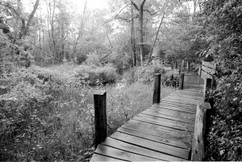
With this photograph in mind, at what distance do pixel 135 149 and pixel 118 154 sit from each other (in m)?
0.30

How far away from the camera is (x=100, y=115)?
2357 millimetres

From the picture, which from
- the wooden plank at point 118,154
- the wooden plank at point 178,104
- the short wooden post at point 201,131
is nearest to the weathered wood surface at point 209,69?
the wooden plank at point 178,104

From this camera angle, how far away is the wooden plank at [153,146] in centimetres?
220

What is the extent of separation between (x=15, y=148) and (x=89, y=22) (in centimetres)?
2091

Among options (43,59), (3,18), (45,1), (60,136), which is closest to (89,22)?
(45,1)

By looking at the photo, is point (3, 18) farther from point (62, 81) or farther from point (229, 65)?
point (229, 65)

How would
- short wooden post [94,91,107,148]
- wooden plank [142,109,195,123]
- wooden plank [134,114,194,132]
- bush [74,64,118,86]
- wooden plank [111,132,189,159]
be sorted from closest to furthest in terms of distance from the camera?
wooden plank [111,132,189,159], short wooden post [94,91,107,148], wooden plank [134,114,194,132], wooden plank [142,109,195,123], bush [74,64,118,86]

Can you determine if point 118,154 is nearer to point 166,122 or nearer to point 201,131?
point 201,131

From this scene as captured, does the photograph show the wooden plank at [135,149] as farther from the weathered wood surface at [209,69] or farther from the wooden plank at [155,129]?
the weathered wood surface at [209,69]

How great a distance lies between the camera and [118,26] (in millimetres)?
16156

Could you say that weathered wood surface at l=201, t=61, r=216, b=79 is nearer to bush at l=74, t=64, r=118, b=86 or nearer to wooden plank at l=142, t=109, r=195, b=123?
wooden plank at l=142, t=109, r=195, b=123

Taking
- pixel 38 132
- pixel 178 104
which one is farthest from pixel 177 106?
pixel 38 132

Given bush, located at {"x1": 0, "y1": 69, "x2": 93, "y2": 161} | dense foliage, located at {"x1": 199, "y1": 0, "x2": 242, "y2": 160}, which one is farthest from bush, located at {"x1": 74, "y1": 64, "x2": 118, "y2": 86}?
dense foliage, located at {"x1": 199, "y1": 0, "x2": 242, "y2": 160}

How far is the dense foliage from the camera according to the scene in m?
1.73
